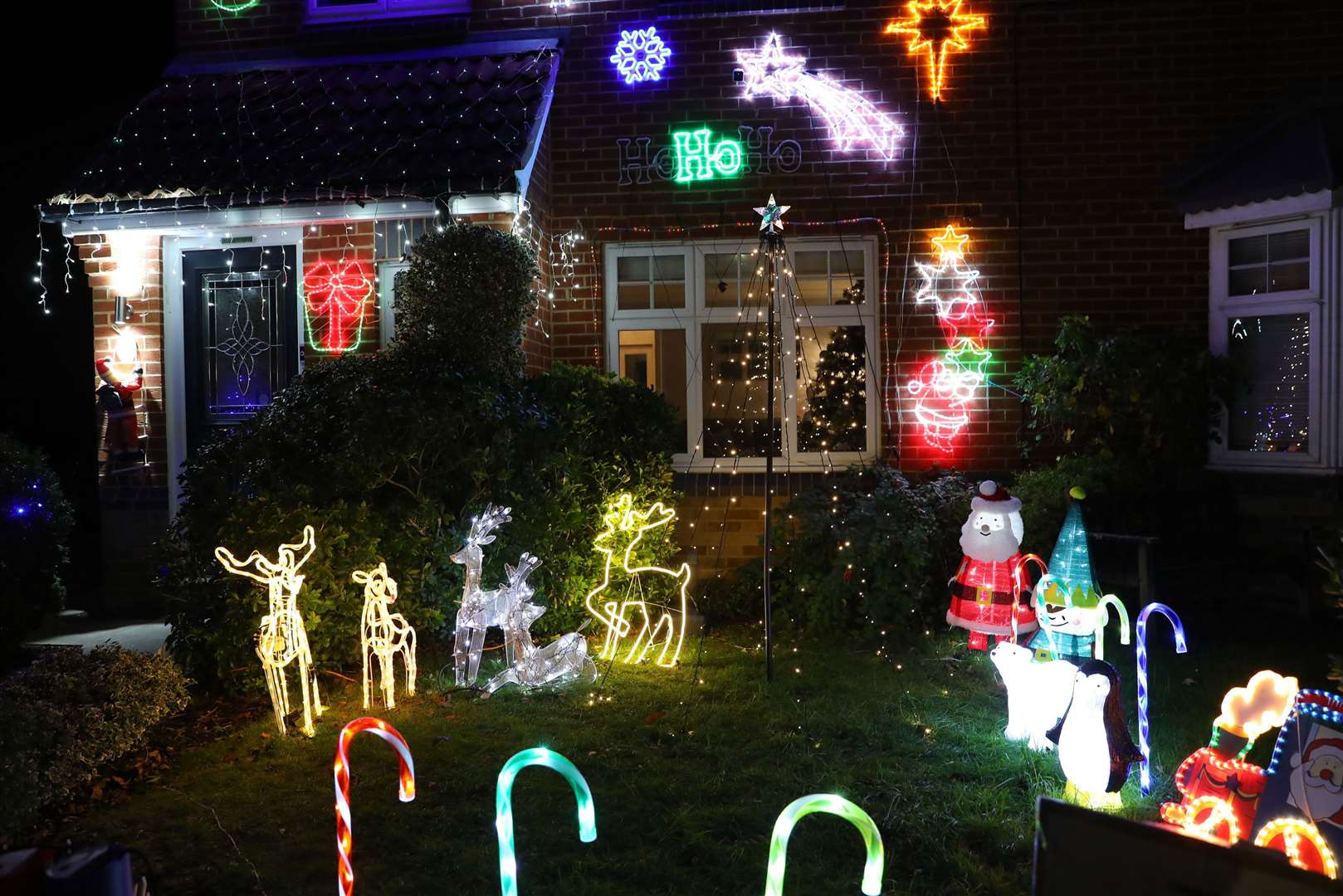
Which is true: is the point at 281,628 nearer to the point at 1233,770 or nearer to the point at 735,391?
the point at 1233,770

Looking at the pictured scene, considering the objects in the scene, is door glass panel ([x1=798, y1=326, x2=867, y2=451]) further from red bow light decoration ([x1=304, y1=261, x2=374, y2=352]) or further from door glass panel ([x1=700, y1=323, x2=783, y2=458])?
red bow light decoration ([x1=304, y1=261, x2=374, y2=352])

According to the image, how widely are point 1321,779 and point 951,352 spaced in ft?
20.0

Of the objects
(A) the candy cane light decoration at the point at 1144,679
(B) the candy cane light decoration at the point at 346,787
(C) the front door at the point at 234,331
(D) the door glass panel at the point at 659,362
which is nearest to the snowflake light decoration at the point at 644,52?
(D) the door glass panel at the point at 659,362

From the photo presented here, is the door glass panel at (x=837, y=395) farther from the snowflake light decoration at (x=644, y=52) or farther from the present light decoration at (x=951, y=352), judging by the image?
the snowflake light decoration at (x=644, y=52)

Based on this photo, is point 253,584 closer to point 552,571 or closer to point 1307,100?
point 552,571

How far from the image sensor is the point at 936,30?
8859 mm

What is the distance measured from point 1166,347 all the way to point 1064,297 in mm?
1107

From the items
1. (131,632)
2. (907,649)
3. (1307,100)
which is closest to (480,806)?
(907,649)

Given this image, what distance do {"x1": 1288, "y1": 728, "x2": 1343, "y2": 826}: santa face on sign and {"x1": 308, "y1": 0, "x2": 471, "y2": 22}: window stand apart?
355 inches

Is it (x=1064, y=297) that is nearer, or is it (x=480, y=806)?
(x=480, y=806)

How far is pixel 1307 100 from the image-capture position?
25.7 ft

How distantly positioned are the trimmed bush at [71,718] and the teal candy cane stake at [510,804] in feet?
7.08

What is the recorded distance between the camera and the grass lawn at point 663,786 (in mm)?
3836

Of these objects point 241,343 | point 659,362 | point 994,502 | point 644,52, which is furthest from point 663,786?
point 644,52
